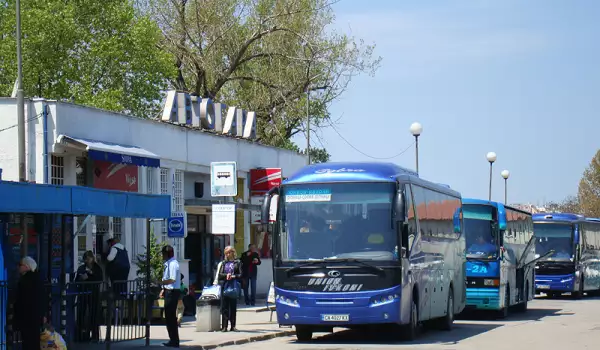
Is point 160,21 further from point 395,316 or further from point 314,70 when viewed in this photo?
point 395,316

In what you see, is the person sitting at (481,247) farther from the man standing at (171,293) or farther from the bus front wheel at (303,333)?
the man standing at (171,293)

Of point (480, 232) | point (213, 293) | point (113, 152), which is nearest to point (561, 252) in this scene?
point (480, 232)

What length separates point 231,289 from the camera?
22.1m

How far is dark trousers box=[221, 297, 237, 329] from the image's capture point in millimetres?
22312

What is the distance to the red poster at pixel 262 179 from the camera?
3688 centimetres

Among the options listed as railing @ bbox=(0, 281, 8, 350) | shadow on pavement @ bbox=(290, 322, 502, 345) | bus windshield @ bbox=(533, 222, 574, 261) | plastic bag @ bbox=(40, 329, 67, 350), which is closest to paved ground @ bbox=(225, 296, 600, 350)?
shadow on pavement @ bbox=(290, 322, 502, 345)

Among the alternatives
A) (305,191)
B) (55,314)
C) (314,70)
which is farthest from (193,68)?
(55,314)

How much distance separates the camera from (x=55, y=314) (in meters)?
16.7

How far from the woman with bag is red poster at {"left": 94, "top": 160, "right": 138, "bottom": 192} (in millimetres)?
5841

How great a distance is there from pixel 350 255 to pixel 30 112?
921 cm

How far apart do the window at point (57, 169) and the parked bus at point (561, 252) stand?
19.0 meters

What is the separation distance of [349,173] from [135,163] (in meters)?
8.25

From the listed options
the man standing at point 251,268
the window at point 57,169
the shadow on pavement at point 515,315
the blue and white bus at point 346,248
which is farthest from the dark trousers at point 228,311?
the man standing at point 251,268

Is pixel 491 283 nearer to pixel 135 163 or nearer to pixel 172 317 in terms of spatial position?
pixel 135 163
